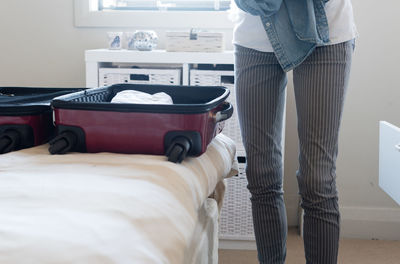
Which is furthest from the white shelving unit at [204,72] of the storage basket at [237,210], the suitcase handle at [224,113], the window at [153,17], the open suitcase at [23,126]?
the open suitcase at [23,126]

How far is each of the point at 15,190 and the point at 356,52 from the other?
1.94 meters

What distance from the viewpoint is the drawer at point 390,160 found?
56.4 inches

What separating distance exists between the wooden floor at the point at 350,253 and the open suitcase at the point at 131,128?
127 centimetres

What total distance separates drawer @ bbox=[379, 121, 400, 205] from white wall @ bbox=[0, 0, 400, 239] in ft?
2.49

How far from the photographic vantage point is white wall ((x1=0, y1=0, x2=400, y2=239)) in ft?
7.44

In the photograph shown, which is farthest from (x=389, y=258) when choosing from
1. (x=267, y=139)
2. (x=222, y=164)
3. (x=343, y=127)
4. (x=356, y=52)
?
(x=222, y=164)

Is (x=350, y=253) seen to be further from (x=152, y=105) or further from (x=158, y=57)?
(x=152, y=105)

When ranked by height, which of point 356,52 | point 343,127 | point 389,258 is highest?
point 356,52

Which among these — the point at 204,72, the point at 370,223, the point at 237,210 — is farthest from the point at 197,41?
the point at 370,223

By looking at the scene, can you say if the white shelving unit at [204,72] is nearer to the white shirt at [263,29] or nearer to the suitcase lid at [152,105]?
the white shirt at [263,29]

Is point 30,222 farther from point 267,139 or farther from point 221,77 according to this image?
point 221,77

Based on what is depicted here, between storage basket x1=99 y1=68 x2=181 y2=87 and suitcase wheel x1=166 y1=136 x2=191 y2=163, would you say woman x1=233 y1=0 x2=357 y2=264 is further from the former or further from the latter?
storage basket x1=99 y1=68 x2=181 y2=87

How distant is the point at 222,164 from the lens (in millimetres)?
978

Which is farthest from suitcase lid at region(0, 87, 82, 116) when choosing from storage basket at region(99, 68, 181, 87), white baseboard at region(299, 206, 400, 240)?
white baseboard at region(299, 206, 400, 240)
